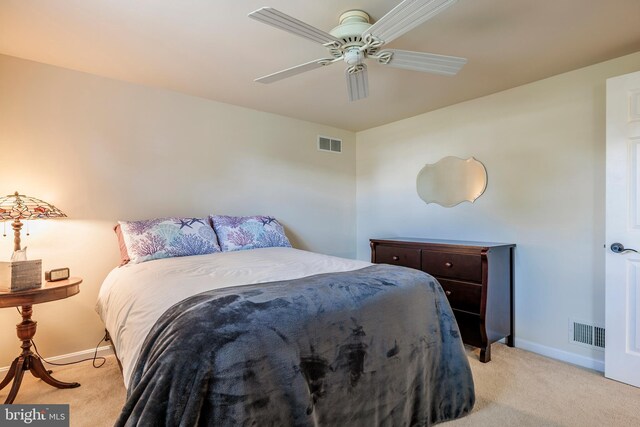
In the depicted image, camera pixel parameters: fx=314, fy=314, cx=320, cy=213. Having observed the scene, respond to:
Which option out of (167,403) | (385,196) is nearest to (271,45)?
(167,403)

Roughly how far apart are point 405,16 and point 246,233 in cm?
208

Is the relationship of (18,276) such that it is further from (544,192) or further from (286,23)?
(544,192)

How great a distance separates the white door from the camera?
2061 millimetres

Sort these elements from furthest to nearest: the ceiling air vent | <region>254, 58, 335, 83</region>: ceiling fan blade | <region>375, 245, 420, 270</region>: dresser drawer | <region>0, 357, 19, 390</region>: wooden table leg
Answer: the ceiling air vent → <region>375, 245, 420, 270</region>: dresser drawer → <region>0, 357, 19, 390</region>: wooden table leg → <region>254, 58, 335, 83</region>: ceiling fan blade

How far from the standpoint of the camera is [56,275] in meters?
2.15

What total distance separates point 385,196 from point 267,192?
1.49 m

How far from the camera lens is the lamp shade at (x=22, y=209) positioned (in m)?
2.02

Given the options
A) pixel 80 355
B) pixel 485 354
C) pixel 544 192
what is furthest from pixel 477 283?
pixel 80 355

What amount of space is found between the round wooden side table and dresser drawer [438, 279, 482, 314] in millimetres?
2817

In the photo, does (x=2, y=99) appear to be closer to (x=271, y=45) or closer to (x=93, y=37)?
(x=93, y=37)

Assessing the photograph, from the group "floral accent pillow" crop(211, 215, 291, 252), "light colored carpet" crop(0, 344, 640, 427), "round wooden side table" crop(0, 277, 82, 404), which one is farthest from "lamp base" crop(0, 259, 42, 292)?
"floral accent pillow" crop(211, 215, 291, 252)

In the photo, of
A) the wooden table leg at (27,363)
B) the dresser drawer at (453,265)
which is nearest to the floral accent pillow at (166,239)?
the wooden table leg at (27,363)

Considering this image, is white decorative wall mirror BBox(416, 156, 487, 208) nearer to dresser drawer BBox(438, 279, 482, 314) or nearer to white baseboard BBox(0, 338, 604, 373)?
dresser drawer BBox(438, 279, 482, 314)

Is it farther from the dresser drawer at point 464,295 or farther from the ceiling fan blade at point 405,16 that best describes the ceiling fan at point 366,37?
the dresser drawer at point 464,295
